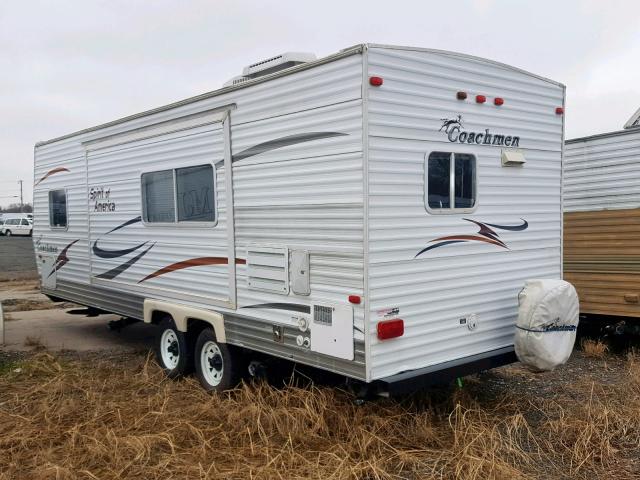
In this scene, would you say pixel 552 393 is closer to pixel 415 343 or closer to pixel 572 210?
pixel 415 343

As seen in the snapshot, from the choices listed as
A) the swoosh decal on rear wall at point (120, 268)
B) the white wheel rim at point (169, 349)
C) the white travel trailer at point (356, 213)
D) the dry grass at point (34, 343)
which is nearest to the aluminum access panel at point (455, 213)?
the white travel trailer at point (356, 213)

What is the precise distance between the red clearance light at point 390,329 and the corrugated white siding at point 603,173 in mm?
4460

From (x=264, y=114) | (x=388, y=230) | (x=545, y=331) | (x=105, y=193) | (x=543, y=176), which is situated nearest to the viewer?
(x=388, y=230)

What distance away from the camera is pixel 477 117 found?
5.07 meters

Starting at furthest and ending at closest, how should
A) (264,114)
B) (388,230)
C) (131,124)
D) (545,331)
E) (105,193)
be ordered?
(105,193)
(131,124)
(264,114)
(545,331)
(388,230)

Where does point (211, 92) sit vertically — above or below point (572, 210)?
above

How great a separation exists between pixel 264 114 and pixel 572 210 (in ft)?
Answer: 15.4

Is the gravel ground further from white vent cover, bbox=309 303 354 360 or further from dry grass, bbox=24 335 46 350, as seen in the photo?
white vent cover, bbox=309 303 354 360

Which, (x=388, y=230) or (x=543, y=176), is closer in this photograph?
(x=388, y=230)

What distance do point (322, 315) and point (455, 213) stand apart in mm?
1349

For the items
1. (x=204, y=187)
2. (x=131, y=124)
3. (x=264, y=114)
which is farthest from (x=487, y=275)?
(x=131, y=124)

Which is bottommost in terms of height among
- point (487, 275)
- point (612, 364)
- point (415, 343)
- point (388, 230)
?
point (612, 364)

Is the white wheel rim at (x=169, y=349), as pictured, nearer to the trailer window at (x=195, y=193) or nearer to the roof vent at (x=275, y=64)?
the trailer window at (x=195, y=193)

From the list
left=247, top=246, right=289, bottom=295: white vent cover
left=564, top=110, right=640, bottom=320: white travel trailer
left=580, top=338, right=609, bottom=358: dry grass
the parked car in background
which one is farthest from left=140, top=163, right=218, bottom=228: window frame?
the parked car in background
